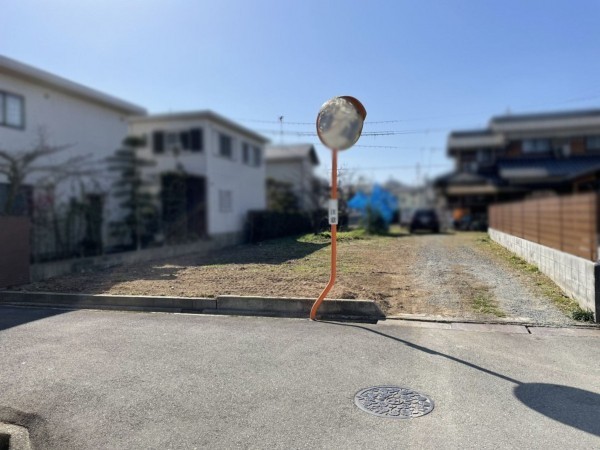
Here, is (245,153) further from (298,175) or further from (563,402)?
(563,402)

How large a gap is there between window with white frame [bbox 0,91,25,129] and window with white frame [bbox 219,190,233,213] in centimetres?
698

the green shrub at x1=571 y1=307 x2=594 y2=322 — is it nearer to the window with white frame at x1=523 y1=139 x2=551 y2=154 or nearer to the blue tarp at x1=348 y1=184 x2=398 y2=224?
the window with white frame at x1=523 y1=139 x2=551 y2=154

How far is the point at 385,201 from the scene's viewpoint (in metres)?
8.47

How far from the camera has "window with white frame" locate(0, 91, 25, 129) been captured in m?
11.1

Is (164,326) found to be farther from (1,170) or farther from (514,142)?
(1,170)

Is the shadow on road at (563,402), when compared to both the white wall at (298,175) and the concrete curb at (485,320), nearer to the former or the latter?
the concrete curb at (485,320)

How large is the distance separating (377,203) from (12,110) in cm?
977

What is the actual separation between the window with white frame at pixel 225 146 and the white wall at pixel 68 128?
3418 mm

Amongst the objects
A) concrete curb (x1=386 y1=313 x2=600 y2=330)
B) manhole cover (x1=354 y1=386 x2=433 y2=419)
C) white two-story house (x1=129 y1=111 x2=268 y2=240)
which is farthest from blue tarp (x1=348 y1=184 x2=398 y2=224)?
white two-story house (x1=129 y1=111 x2=268 y2=240)

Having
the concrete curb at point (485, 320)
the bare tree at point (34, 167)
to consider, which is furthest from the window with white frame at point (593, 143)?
the bare tree at point (34, 167)

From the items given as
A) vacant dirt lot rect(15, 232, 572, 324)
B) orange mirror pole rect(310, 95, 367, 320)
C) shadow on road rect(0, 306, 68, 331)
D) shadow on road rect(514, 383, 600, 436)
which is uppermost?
orange mirror pole rect(310, 95, 367, 320)

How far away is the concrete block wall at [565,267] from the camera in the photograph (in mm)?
5184

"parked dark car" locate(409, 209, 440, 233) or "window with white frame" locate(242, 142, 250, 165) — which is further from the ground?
"window with white frame" locate(242, 142, 250, 165)

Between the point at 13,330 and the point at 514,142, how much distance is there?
619 centimetres
